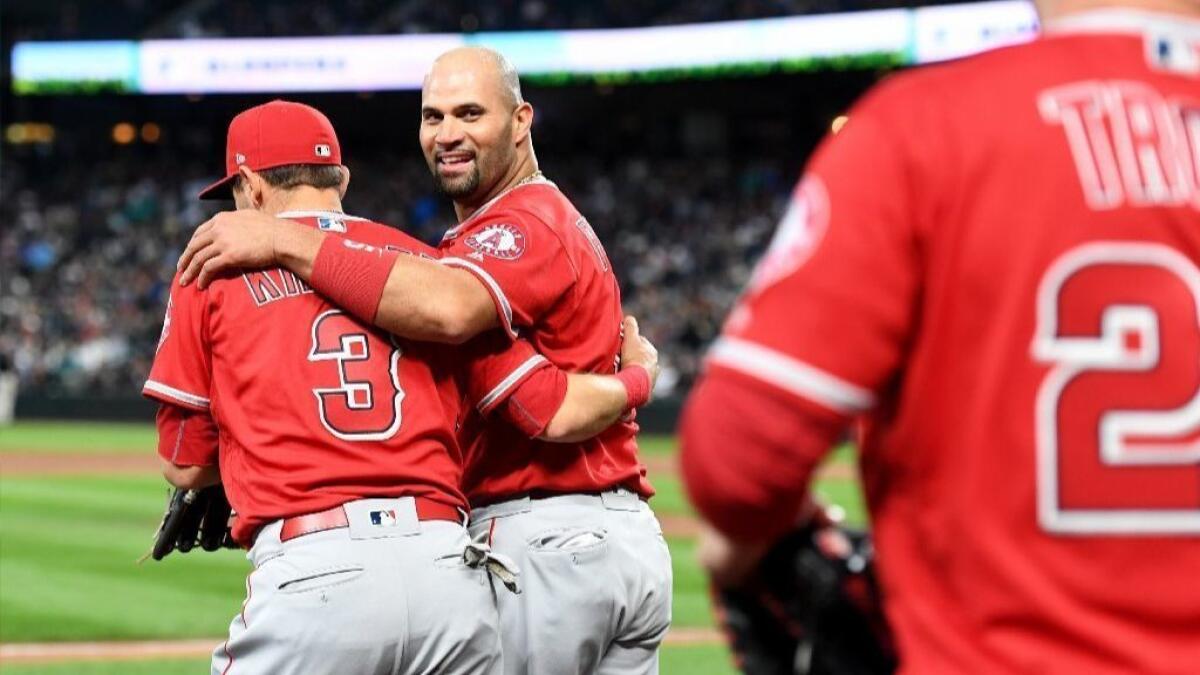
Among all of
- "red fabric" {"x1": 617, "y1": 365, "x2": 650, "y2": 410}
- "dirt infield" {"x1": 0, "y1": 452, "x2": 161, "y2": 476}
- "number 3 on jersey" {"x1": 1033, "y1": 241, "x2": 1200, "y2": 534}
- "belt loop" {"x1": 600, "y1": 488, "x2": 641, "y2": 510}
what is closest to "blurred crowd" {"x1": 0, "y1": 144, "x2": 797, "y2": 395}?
"dirt infield" {"x1": 0, "y1": 452, "x2": 161, "y2": 476}

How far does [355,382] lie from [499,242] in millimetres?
491

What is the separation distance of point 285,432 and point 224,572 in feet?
25.9

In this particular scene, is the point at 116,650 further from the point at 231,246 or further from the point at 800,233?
the point at 800,233

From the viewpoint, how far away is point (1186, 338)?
1.69 m

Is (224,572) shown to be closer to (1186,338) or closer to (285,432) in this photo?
(285,432)

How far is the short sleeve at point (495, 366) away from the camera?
3.66 meters

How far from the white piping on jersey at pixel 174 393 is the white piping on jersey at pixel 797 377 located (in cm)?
209

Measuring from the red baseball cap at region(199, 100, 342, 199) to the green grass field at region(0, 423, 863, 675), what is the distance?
462 centimetres

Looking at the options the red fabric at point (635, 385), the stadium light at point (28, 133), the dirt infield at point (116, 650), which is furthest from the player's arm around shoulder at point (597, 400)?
the stadium light at point (28, 133)

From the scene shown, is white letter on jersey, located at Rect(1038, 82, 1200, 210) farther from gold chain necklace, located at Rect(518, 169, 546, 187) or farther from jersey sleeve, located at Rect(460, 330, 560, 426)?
gold chain necklace, located at Rect(518, 169, 546, 187)

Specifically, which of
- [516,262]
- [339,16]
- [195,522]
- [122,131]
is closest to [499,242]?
[516,262]

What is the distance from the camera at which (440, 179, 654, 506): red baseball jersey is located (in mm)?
3719

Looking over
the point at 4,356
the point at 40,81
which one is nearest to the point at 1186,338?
the point at 4,356

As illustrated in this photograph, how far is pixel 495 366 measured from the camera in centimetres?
368
